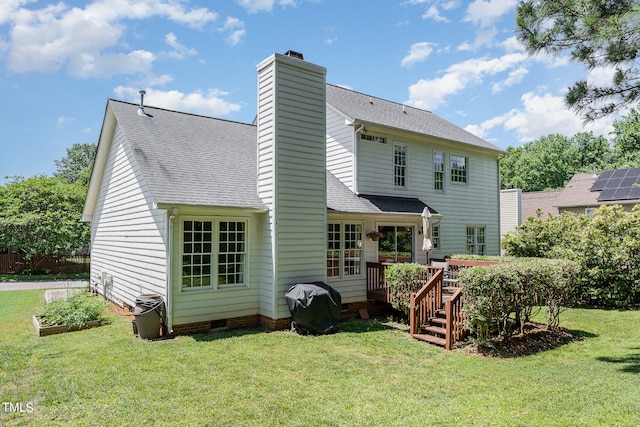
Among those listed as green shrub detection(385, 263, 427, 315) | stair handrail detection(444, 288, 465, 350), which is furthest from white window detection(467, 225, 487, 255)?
stair handrail detection(444, 288, 465, 350)

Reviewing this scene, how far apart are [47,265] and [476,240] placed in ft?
79.9

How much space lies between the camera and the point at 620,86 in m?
6.14

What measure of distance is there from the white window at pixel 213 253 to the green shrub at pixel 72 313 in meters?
2.95

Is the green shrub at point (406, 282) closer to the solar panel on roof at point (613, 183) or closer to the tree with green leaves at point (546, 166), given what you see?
the solar panel on roof at point (613, 183)

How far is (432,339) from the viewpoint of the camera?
7.96 meters

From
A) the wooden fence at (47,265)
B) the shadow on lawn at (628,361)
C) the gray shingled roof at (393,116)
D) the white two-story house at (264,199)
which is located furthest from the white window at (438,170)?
the wooden fence at (47,265)

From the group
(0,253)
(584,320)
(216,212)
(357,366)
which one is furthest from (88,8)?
(0,253)

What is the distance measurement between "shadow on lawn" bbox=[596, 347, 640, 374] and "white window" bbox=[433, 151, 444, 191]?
8.20 m

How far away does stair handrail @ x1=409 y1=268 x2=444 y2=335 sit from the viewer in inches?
335

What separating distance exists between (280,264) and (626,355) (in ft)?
23.5

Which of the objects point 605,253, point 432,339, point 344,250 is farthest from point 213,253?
point 605,253

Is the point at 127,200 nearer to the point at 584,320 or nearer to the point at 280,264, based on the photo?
the point at 280,264

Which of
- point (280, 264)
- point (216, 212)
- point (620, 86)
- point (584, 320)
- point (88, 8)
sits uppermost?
point (88, 8)

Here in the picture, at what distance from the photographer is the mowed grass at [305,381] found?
4.54 metres
